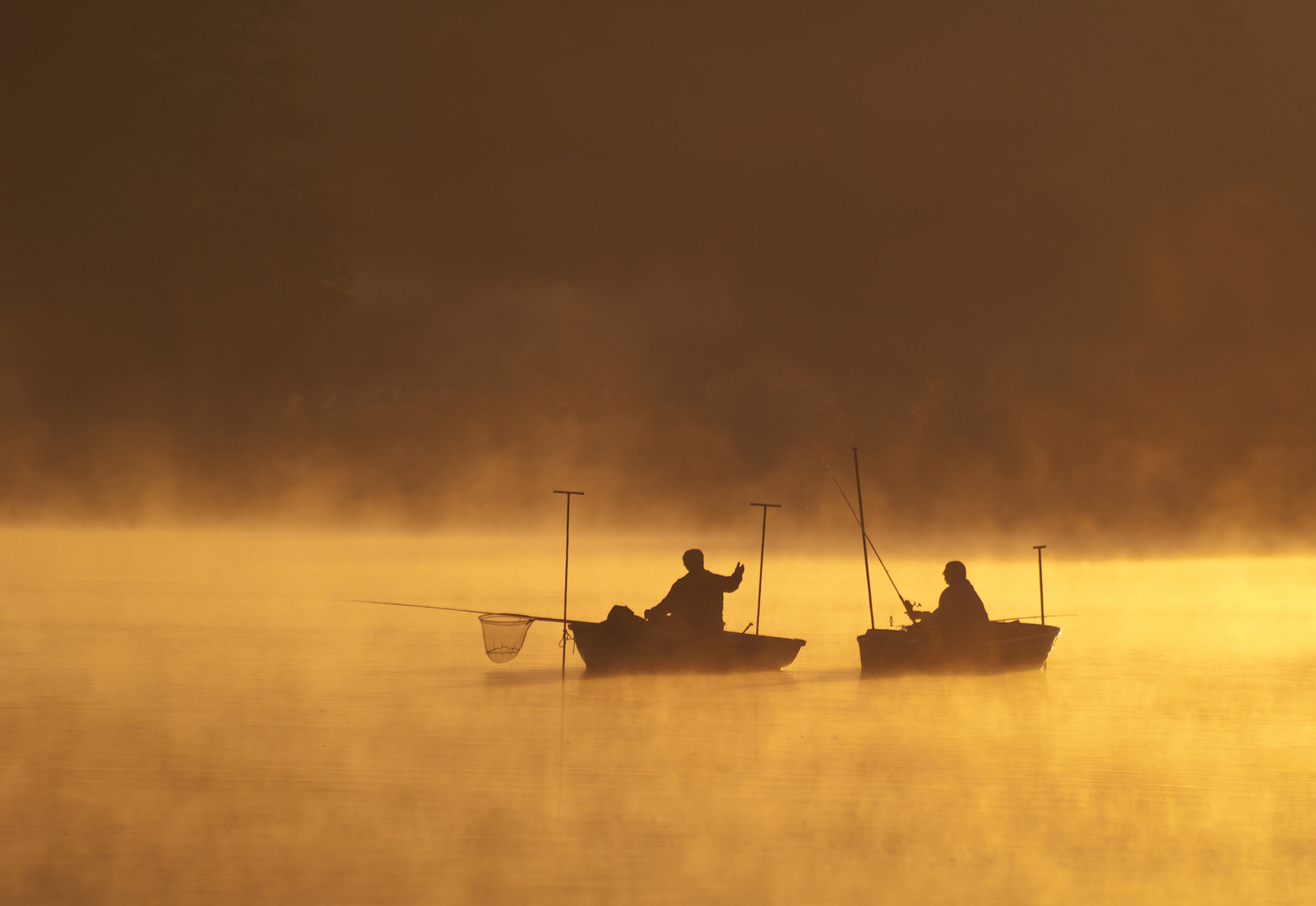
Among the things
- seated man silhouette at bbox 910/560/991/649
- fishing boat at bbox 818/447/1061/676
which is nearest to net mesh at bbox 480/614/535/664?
fishing boat at bbox 818/447/1061/676

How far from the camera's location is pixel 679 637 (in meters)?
14.0

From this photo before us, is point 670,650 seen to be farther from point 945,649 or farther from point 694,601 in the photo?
point 945,649

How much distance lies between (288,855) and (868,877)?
2812mm

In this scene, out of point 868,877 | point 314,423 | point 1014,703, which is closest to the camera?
point 868,877

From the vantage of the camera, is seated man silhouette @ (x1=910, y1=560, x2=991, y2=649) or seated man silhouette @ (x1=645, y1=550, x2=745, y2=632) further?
seated man silhouette @ (x1=910, y1=560, x2=991, y2=649)

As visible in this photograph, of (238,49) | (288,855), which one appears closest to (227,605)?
(288,855)

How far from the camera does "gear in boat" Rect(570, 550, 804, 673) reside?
46.1 ft

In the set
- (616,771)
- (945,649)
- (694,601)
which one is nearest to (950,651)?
(945,649)

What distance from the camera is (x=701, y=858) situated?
7500mm

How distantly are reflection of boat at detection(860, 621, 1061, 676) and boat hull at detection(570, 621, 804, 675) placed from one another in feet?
2.55

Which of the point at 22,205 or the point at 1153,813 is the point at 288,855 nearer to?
the point at 1153,813

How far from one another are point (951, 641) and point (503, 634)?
4.37m

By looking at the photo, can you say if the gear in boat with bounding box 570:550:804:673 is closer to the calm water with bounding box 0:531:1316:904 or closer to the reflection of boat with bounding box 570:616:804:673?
the reflection of boat with bounding box 570:616:804:673

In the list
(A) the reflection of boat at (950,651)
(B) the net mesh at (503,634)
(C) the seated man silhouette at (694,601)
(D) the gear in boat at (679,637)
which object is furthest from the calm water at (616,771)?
(C) the seated man silhouette at (694,601)
